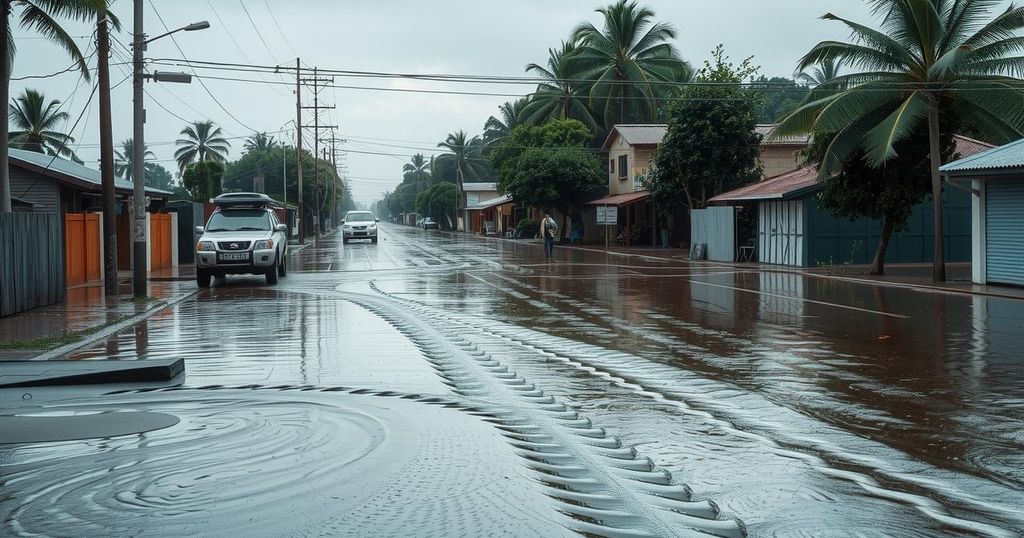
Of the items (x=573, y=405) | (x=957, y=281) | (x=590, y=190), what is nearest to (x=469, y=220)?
(x=590, y=190)

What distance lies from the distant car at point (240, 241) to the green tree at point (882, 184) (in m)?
14.4

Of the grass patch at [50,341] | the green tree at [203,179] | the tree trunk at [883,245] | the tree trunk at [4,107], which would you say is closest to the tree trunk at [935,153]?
the tree trunk at [883,245]

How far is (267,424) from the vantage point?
27.0 feet

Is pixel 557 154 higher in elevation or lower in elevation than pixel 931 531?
higher

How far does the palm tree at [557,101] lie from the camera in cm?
6656

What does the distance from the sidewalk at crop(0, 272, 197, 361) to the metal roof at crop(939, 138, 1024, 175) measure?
17361 mm

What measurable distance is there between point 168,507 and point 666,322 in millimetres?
10977

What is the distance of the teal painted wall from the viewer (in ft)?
108

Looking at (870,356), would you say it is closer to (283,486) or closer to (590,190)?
(283,486)

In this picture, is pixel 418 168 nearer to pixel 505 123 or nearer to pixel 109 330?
pixel 505 123

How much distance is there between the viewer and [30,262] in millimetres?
18500

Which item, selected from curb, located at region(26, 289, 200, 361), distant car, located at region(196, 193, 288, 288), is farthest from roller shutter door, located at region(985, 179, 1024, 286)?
curb, located at region(26, 289, 200, 361)

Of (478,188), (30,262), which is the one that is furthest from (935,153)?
(478,188)

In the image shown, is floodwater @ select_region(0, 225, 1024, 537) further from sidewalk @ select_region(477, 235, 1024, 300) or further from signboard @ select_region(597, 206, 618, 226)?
signboard @ select_region(597, 206, 618, 226)
